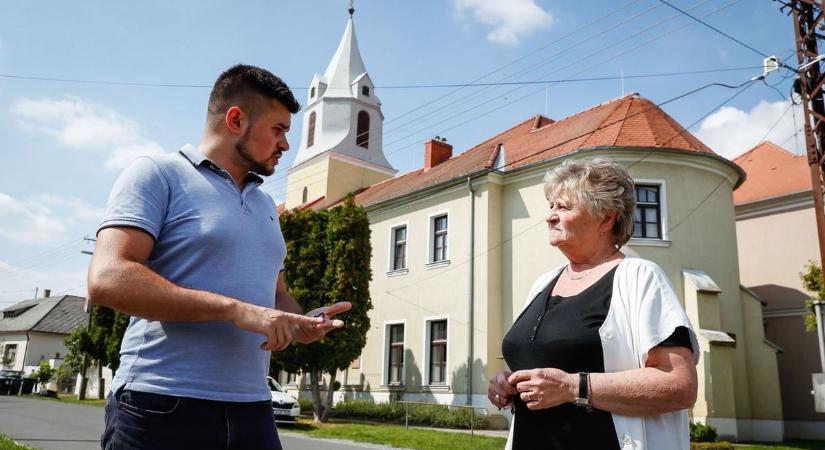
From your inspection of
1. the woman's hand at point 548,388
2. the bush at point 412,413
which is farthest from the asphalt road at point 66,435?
the woman's hand at point 548,388

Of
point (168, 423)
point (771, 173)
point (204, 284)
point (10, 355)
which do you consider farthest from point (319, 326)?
point (10, 355)

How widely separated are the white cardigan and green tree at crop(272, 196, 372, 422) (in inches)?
716

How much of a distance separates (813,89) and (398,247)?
15.4 metres

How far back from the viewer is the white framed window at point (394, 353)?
24344mm

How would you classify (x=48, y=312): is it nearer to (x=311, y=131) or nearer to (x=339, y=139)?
(x=311, y=131)

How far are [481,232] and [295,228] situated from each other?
6253 millimetres

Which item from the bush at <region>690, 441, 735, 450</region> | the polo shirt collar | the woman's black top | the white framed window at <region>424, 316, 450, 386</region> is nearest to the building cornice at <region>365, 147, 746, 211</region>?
the white framed window at <region>424, 316, 450, 386</region>

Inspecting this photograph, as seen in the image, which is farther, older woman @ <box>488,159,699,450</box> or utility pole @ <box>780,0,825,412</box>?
utility pole @ <box>780,0,825,412</box>

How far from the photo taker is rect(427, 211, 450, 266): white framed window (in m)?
23.9

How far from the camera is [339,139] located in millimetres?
34156

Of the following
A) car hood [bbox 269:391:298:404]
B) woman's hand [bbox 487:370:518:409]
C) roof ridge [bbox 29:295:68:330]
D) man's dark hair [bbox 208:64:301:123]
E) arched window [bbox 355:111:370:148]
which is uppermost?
arched window [bbox 355:111:370:148]

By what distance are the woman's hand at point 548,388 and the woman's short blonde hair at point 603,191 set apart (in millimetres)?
738

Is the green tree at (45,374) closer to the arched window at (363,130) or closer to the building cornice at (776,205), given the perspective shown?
the arched window at (363,130)

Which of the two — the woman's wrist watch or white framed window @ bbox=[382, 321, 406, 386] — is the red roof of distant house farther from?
the woman's wrist watch
